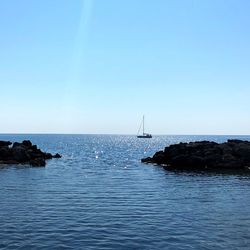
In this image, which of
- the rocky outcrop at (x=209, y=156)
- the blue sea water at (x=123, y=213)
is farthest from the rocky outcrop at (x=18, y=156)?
the rocky outcrop at (x=209, y=156)

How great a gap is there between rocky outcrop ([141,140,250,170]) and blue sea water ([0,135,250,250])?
898 inches

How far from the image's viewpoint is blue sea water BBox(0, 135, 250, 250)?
1282 inches

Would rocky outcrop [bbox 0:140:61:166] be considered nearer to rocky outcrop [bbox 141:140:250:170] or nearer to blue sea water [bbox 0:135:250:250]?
blue sea water [bbox 0:135:250:250]

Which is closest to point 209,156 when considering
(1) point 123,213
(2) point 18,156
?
(2) point 18,156

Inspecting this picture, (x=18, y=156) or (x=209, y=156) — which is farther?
(x=18, y=156)

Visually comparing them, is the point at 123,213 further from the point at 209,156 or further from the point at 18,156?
the point at 18,156

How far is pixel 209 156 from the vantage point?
98.0 m

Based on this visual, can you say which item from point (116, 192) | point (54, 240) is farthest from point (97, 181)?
point (54, 240)

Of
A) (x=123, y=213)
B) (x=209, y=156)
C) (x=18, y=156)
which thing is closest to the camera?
(x=123, y=213)

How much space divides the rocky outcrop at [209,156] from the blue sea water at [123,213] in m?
22.8

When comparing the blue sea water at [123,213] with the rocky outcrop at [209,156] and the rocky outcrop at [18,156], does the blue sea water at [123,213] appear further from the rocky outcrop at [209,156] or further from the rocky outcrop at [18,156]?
the rocky outcrop at [18,156]

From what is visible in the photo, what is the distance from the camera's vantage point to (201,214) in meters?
43.2

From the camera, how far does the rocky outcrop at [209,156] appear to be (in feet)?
312

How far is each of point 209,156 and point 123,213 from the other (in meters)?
58.5
